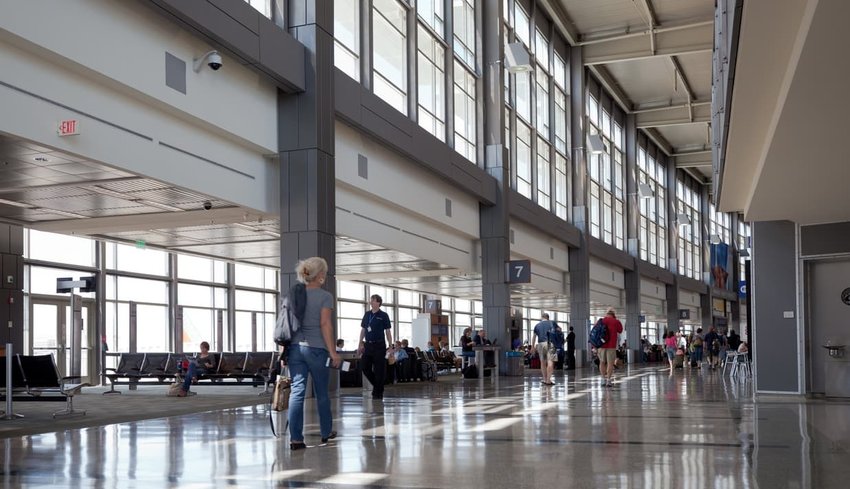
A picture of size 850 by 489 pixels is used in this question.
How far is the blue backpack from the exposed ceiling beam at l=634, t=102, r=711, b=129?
27586 millimetres

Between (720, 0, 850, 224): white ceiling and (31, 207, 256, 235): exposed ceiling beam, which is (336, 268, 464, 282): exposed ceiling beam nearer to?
(31, 207, 256, 235): exposed ceiling beam

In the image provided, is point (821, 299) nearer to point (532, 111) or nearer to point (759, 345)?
point (759, 345)

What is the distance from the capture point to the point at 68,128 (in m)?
10.9

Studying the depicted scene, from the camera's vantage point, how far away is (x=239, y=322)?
3189cm

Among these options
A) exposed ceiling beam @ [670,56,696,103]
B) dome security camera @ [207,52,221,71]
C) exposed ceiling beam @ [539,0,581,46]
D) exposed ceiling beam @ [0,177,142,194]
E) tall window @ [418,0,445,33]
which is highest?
exposed ceiling beam @ [539,0,581,46]

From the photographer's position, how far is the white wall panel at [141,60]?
10320 millimetres

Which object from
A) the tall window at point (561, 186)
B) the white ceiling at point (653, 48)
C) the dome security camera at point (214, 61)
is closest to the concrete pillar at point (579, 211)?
the tall window at point (561, 186)

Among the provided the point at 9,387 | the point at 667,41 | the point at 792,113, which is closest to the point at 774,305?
the point at 792,113

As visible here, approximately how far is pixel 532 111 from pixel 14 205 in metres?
21.2

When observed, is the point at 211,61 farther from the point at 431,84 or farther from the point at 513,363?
the point at 513,363

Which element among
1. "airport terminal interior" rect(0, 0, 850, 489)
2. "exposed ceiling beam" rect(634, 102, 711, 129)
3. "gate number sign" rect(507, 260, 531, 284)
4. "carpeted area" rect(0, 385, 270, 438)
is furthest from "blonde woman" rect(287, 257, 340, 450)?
"exposed ceiling beam" rect(634, 102, 711, 129)

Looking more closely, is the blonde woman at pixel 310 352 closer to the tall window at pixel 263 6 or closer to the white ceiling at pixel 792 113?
the white ceiling at pixel 792 113

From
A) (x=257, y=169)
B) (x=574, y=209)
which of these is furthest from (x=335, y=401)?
(x=574, y=209)

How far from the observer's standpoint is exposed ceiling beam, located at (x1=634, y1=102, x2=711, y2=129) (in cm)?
4478
